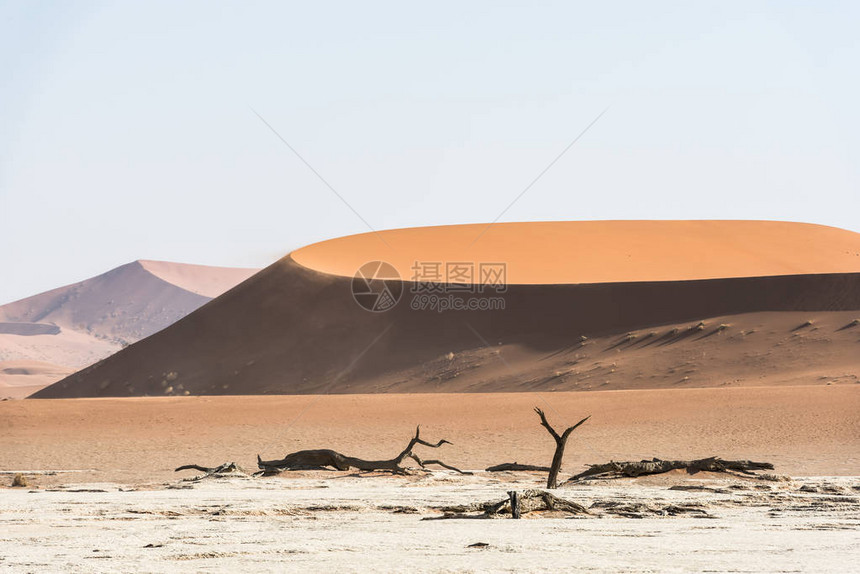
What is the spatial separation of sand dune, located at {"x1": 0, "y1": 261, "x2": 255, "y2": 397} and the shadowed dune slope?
78.0 m

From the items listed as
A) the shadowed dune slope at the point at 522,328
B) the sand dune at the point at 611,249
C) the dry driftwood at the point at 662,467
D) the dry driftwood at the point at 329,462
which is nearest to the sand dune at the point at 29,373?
the sand dune at the point at 611,249

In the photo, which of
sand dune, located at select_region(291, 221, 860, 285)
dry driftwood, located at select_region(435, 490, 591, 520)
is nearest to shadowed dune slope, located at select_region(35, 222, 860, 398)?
sand dune, located at select_region(291, 221, 860, 285)

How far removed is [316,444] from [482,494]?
28.1 ft

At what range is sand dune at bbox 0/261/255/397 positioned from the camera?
5074 inches

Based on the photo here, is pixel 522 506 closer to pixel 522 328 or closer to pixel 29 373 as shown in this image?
pixel 522 328

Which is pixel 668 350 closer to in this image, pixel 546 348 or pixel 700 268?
pixel 546 348

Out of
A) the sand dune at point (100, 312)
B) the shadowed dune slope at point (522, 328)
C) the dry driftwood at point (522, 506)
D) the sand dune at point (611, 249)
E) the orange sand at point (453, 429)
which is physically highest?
the sand dune at point (100, 312)

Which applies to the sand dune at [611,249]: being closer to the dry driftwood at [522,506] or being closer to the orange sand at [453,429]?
the orange sand at [453,429]

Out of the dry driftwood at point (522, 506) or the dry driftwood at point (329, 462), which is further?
the dry driftwood at point (329, 462)

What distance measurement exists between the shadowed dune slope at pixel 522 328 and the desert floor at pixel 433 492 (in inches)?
456

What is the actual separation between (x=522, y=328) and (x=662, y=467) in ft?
101

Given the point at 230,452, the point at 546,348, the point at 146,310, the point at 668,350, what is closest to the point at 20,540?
the point at 230,452

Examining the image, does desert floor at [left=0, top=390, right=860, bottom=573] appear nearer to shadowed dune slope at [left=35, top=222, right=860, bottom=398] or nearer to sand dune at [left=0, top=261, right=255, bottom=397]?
shadowed dune slope at [left=35, top=222, right=860, bottom=398]

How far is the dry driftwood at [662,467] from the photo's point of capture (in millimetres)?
12516
